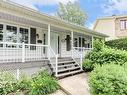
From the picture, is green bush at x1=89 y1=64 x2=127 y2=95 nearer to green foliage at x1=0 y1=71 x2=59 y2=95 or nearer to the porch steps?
green foliage at x1=0 y1=71 x2=59 y2=95

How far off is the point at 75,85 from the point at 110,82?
178 inches

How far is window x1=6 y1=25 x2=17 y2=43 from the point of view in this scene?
14.7 meters

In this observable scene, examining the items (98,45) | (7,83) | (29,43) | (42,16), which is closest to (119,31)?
(98,45)

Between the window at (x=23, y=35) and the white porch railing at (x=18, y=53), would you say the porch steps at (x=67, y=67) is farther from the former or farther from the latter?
the window at (x=23, y=35)

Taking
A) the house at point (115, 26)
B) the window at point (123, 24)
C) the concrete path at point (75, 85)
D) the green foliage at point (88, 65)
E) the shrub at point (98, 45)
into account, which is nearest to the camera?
the concrete path at point (75, 85)

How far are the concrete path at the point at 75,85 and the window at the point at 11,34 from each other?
421 cm

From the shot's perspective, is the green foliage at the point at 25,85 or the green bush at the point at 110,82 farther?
the green foliage at the point at 25,85

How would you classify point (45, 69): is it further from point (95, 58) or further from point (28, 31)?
point (95, 58)

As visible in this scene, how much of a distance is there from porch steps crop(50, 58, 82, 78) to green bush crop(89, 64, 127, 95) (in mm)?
5188

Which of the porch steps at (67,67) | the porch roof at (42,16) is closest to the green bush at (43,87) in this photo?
the porch steps at (67,67)

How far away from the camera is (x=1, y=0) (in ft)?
34.6

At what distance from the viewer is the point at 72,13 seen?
57.8m

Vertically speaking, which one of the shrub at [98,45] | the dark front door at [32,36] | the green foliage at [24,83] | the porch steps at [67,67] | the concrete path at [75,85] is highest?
the dark front door at [32,36]

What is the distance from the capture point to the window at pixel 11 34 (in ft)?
48.1
